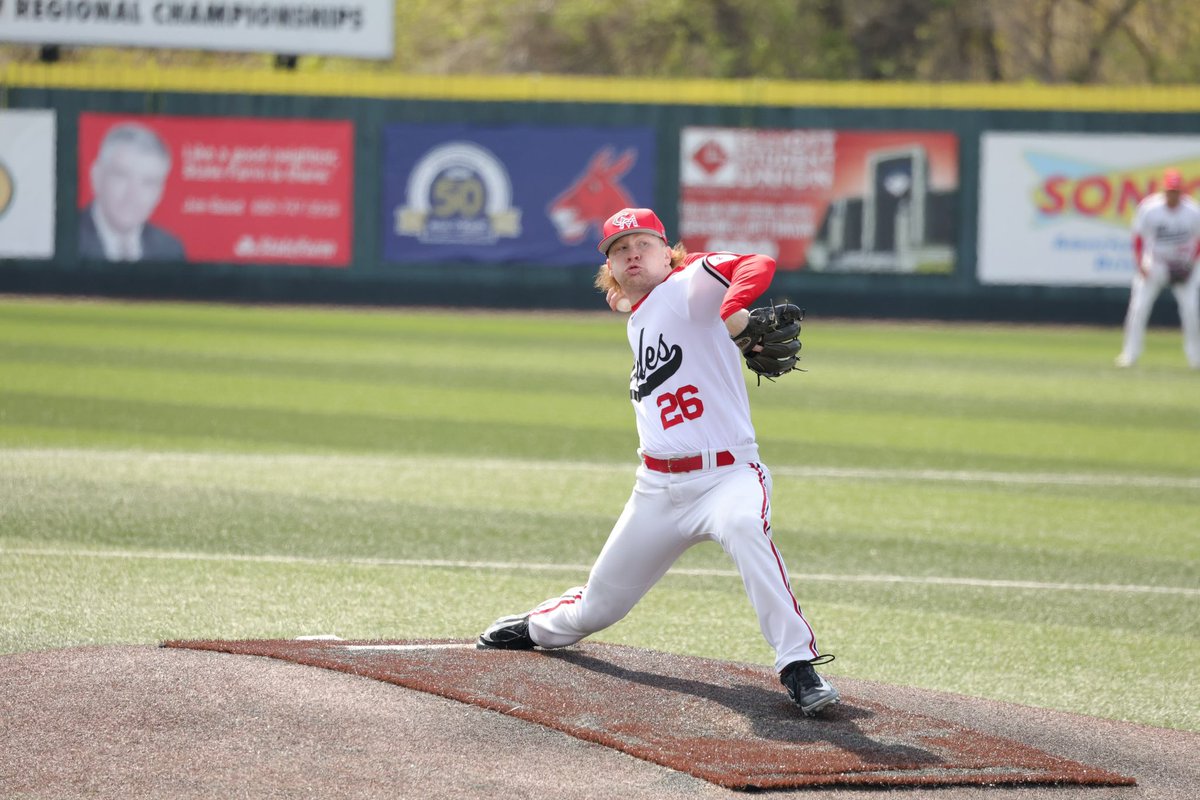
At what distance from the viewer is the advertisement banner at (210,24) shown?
89.6 ft

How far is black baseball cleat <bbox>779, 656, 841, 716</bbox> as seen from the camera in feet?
17.5

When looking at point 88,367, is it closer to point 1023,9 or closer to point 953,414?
point 953,414

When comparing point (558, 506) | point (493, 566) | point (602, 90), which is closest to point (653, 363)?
point (493, 566)

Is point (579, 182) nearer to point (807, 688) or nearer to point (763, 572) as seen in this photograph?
point (763, 572)

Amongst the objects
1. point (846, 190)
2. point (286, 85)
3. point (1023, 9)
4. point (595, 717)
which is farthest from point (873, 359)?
point (1023, 9)

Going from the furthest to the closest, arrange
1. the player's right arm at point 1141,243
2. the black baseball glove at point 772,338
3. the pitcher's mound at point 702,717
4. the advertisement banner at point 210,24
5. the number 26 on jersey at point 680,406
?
the advertisement banner at point 210,24 < the player's right arm at point 1141,243 < the number 26 on jersey at point 680,406 < the black baseball glove at point 772,338 < the pitcher's mound at point 702,717

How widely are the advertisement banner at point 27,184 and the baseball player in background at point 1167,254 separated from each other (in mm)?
16072

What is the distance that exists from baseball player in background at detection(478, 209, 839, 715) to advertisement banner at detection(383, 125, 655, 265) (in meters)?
20.2

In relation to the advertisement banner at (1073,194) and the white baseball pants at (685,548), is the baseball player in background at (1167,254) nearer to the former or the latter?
the advertisement banner at (1073,194)

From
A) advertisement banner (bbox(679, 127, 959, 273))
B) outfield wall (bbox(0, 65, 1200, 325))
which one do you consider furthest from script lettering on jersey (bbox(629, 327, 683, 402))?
outfield wall (bbox(0, 65, 1200, 325))

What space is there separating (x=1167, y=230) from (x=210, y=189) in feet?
46.4

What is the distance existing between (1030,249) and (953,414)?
11.3 metres

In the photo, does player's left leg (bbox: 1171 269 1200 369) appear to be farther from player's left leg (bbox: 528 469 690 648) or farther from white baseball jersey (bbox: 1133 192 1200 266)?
player's left leg (bbox: 528 469 690 648)

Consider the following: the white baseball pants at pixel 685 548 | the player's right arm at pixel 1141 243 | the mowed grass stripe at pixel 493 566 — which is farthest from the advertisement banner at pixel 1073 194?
the white baseball pants at pixel 685 548
